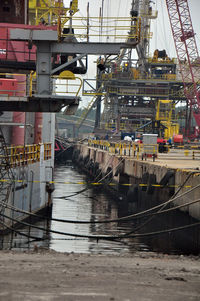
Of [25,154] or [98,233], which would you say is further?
[25,154]

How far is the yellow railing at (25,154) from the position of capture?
75.4 ft

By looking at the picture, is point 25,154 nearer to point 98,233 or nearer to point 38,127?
point 98,233

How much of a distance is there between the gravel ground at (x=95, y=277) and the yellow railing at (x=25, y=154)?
964 cm

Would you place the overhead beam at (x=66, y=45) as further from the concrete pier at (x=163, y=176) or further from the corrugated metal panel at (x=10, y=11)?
the corrugated metal panel at (x=10, y=11)

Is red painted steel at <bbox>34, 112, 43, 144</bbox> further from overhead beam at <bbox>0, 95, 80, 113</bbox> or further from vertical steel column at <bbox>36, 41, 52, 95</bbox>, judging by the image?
vertical steel column at <bbox>36, 41, 52, 95</bbox>

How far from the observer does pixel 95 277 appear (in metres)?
10.4

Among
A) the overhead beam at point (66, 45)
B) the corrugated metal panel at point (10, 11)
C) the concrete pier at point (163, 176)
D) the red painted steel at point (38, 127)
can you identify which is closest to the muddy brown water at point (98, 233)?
the concrete pier at point (163, 176)

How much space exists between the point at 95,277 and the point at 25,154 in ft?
52.1

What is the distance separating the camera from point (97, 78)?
93438 mm

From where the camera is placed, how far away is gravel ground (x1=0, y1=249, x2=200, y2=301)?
9.08 metres

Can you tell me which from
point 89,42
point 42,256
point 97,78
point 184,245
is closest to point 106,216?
point 184,245

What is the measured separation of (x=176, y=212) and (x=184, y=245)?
9.88ft

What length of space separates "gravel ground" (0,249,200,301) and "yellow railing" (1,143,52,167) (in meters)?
9.64

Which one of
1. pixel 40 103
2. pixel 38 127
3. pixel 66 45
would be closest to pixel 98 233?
pixel 40 103
